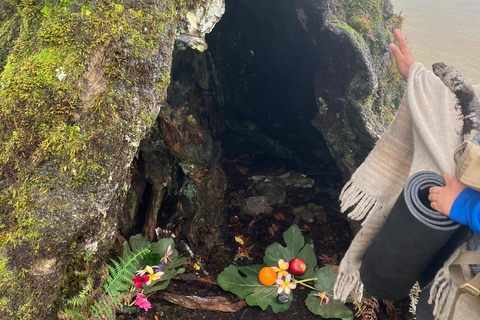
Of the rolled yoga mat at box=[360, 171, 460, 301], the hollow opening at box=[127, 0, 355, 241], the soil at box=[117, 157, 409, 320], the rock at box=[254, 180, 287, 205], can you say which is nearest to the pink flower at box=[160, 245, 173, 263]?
the soil at box=[117, 157, 409, 320]

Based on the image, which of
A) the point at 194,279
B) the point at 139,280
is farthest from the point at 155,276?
the point at 194,279

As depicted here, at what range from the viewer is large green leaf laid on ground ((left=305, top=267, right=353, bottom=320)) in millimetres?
2854

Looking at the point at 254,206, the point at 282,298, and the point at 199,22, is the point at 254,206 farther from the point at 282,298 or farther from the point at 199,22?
the point at 199,22

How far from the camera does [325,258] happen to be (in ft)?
12.8

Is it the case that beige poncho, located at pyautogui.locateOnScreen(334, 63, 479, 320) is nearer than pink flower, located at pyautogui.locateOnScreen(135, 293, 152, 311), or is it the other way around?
beige poncho, located at pyautogui.locateOnScreen(334, 63, 479, 320)

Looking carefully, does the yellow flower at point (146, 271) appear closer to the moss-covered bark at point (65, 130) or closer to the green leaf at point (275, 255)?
the moss-covered bark at point (65, 130)

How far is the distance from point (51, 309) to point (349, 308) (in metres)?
2.46

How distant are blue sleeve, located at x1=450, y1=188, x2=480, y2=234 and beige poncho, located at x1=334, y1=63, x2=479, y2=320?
9.8 inches

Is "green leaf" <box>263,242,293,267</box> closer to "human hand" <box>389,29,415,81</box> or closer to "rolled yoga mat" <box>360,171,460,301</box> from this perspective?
"rolled yoga mat" <box>360,171,460,301</box>

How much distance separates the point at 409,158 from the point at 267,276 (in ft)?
5.58

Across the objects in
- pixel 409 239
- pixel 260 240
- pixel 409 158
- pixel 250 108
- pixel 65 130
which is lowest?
pixel 260 240

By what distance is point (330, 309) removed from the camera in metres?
2.89

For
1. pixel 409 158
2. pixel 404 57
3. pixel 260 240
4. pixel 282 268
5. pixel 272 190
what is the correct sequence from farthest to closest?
pixel 272 190, pixel 260 240, pixel 282 268, pixel 404 57, pixel 409 158

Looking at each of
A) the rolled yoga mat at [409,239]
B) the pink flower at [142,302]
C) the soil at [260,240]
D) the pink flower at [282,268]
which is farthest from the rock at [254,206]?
the rolled yoga mat at [409,239]
